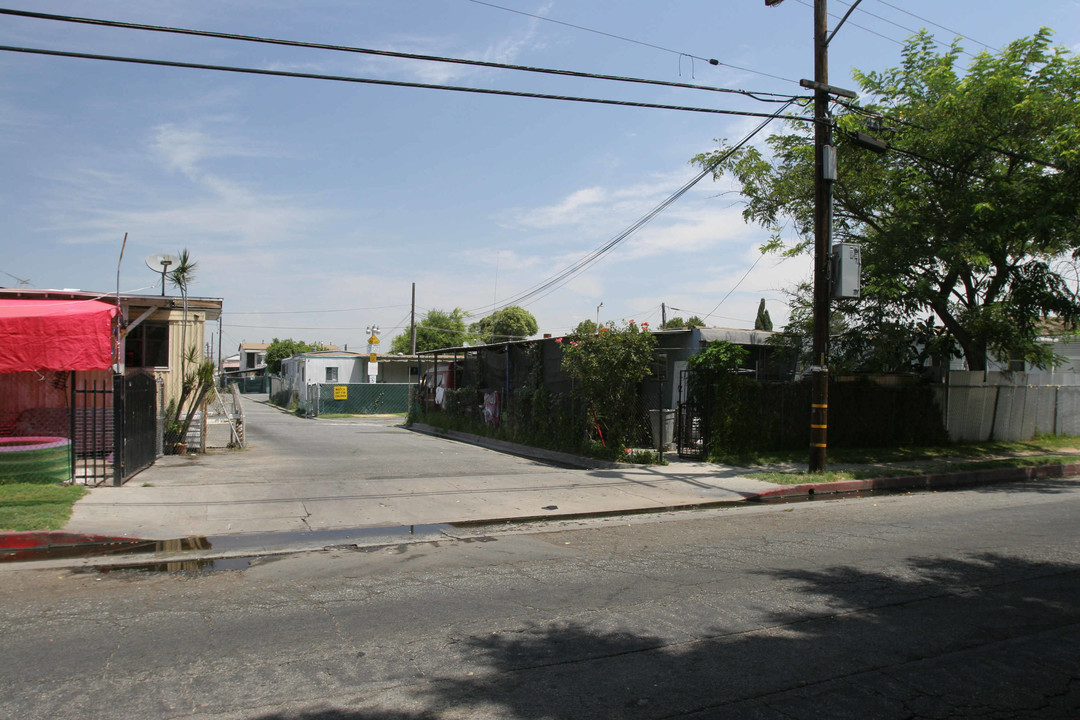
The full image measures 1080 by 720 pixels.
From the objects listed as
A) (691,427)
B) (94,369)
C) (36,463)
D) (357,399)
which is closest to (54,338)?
(94,369)

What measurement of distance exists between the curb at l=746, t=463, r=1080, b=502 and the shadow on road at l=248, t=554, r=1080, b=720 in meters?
6.90

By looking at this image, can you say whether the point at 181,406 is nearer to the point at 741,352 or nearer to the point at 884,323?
the point at 741,352

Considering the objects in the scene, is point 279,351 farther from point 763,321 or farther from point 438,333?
point 763,321

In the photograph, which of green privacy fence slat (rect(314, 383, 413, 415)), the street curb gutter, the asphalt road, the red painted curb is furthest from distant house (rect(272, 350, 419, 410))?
the asphalt road

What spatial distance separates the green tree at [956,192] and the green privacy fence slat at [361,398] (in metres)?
27.7

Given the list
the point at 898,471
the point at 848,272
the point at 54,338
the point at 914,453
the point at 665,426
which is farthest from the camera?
the point at 914,453

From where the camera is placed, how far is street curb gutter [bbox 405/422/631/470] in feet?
53.5

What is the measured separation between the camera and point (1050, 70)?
16312 millimetres

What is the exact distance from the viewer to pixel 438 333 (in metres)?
74.2

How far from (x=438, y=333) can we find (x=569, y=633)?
69.8 metres

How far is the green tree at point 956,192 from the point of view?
1574cm

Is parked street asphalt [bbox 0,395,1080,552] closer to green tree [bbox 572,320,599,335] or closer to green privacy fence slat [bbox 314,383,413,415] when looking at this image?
green tree [bbox 572,320,599,335]

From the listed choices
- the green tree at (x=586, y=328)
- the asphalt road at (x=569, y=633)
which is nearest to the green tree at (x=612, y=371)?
the green tree at (x=586, y=328)

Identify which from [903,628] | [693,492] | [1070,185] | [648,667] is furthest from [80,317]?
[1070,185]
